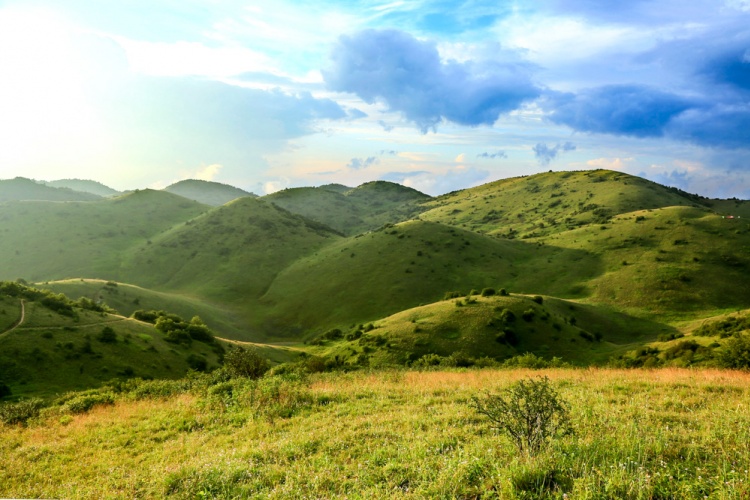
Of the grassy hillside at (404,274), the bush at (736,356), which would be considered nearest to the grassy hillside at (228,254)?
the grassy hillside at (404,274)

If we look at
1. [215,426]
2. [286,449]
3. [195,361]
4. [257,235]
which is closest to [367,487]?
[286,449]

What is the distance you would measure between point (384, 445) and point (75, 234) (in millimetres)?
160922

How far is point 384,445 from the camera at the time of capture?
10.5m

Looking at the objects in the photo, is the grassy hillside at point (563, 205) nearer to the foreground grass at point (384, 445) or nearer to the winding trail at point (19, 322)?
the foreground grass at point (384, 445)

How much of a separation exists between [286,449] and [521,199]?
193 m

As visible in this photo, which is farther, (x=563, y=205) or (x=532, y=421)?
(x=563, y=205)

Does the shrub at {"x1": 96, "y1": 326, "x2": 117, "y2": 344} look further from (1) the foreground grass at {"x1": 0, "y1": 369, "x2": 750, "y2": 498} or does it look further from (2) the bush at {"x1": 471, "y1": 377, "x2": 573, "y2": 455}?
(2) the bush at {"x1": 471, "y1": 377, "x2": 573, "y2": 455}

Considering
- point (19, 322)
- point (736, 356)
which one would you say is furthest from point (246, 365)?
point (736, 356)

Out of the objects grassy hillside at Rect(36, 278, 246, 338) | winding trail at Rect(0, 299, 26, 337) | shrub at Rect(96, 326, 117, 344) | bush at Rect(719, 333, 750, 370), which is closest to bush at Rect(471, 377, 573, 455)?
bush at Rect(719, 333, 750, 370)

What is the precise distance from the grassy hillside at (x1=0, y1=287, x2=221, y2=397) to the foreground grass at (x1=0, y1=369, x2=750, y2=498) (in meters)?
11.9

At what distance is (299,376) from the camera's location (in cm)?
2069

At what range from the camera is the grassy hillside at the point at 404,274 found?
84750 mm

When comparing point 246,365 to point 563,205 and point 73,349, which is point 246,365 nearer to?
point 73,349

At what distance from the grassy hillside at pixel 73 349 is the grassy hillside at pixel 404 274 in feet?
137
